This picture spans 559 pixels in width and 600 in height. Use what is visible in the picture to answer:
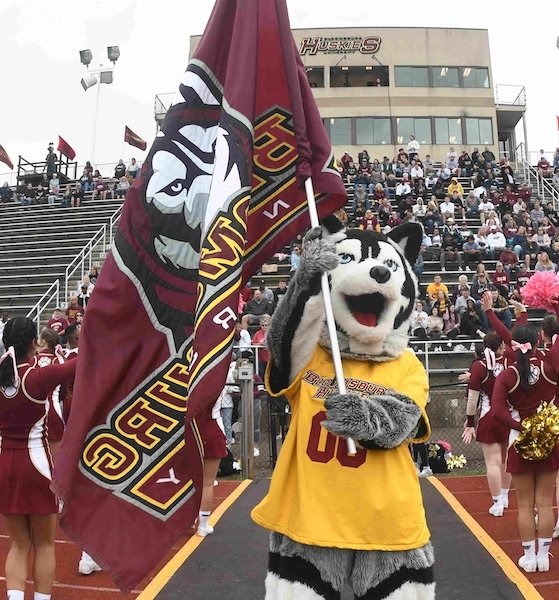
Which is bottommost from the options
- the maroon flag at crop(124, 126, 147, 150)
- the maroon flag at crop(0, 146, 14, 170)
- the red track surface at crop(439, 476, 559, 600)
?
the red track surface at crop(439, 476, 559, 600)

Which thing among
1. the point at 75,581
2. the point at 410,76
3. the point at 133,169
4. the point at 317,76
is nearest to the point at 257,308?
the point at 75,581

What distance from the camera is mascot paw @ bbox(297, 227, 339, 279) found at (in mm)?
2863

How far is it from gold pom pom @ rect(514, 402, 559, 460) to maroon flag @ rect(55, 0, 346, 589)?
8.03 feet

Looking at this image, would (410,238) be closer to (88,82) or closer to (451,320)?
(451,320)

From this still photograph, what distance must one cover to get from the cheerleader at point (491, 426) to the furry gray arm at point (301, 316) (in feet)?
11.6

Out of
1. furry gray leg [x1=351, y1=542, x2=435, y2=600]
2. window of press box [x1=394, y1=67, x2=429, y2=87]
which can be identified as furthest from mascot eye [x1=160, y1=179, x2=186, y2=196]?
window of press box [x1=394, y1=67, x2=429, y2=87]

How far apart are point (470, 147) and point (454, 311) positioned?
20.7 meters

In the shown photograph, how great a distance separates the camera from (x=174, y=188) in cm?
332

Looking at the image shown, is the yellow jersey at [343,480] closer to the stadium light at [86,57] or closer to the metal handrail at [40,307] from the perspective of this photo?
the metal handrail at [40,307]

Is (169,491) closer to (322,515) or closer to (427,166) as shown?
(322,515)

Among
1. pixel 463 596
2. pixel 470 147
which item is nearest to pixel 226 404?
pixel 463 596

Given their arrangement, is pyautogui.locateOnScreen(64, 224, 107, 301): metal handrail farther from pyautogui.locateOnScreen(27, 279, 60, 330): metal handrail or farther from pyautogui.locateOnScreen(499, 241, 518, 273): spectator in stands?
pyautogui.locateOnScreen(499, 241, 518, 273): spectator in stands

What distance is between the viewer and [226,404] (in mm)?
9344

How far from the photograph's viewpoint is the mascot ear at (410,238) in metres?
3.55
